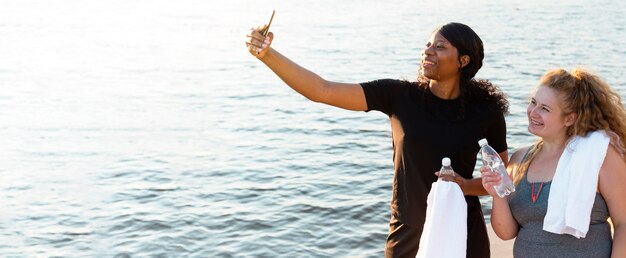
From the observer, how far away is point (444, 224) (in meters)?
3.86

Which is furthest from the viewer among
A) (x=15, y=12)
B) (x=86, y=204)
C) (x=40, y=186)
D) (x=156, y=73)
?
(x=15, y=12)

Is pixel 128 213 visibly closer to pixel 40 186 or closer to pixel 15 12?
pixel 40 186

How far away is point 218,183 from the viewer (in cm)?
1067

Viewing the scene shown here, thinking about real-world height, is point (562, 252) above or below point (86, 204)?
above

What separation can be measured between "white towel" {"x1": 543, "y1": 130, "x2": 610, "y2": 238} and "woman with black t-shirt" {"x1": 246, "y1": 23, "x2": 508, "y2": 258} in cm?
40

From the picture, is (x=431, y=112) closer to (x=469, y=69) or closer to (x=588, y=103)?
(x=469, y=69)

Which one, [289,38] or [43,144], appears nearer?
[43,144]

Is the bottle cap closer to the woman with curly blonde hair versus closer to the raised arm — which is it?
the woman with curly blonde hair

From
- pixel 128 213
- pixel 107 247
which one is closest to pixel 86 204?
pixel 128 213

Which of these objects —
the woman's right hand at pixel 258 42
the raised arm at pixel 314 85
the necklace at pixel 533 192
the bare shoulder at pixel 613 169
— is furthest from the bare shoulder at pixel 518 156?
the woman's right hand at pixel 258 42

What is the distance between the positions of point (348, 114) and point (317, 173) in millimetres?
3248

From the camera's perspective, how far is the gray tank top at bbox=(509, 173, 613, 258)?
12.4ft

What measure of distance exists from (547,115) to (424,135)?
547 millimetres

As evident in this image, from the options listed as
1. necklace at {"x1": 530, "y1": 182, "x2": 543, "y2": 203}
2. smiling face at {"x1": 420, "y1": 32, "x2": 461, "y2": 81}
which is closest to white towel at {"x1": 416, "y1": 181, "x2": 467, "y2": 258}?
necklace at {"x1": 530, "y1": 182, "x2": 543, "y2": 203}
